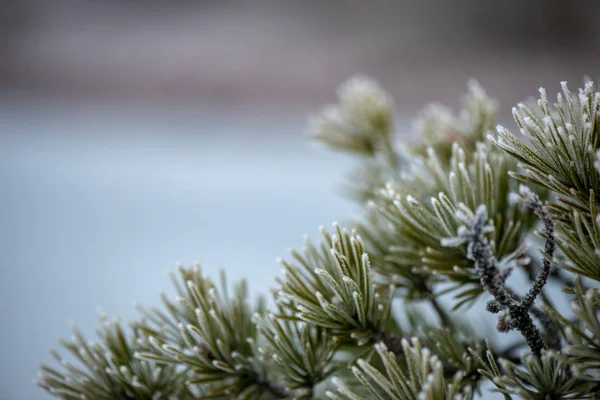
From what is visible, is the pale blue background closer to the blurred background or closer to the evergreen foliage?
the blurred background

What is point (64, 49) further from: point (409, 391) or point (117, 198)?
point (409, 391)

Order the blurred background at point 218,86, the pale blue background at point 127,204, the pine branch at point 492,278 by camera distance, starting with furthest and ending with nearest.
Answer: the blurred background at point 218,86 < the pale blue background at point 127,204 < the pine branch at point 492,278

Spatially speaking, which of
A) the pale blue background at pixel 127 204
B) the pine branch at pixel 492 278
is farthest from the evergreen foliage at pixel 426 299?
the pale blue background at pixel 127 204

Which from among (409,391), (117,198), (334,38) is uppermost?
(334,38)

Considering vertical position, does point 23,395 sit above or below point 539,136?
above

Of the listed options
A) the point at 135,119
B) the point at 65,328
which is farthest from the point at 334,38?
the point at 65,328

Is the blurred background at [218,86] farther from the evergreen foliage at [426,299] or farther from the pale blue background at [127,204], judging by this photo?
the evergreen foliage at [426,299]

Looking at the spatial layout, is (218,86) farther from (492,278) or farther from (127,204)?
(492,278)
